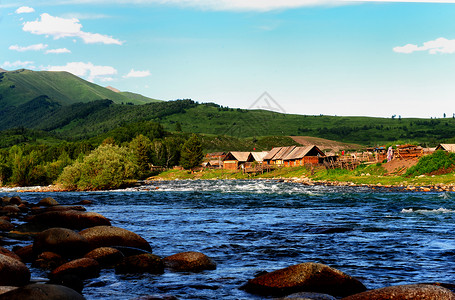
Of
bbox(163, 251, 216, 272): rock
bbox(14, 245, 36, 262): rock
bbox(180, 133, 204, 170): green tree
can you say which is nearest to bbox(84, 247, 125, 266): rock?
bbox(163, 251, 216, 272): rock

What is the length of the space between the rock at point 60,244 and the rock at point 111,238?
902 millimetres

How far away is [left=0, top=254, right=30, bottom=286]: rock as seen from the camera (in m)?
8.04

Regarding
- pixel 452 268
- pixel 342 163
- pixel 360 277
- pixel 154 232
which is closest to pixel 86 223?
pixel 154 232

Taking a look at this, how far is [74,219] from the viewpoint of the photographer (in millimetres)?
16922

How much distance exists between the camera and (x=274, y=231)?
56.0 ft

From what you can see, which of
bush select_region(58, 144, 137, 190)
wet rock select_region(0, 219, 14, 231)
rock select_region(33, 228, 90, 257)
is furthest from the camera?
bush select_region(58, 144, 137, 190)

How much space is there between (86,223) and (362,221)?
Answer: 40.5 feet

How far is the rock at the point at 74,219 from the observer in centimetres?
1681

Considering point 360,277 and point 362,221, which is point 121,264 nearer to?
point 360,277

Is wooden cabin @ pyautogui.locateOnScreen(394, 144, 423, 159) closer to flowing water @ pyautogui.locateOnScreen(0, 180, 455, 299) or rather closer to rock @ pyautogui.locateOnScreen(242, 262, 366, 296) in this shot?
flowing water @ pyautogui.locateOnScreen(0, 180, 455, 299)

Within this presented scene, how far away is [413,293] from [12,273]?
7299mm

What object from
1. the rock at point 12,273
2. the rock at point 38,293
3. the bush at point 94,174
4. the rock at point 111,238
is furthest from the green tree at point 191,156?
the rock at point 38,293

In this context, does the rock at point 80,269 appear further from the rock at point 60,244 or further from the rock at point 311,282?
the rock at point 311,282

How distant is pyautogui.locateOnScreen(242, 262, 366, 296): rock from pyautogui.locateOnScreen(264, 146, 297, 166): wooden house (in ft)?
321
